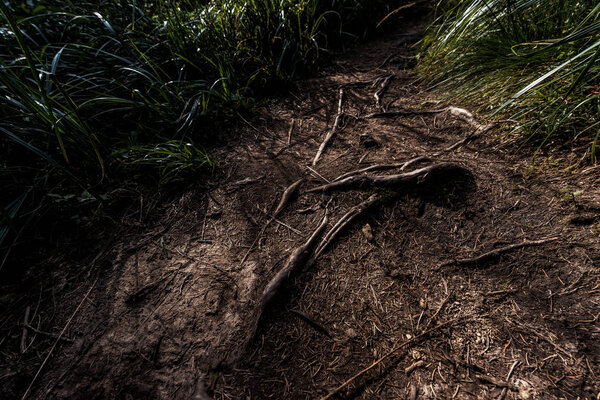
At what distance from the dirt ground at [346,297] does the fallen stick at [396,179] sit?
6 cm

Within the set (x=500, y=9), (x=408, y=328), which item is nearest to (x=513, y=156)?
(x=500, y=9)

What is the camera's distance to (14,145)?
207cm

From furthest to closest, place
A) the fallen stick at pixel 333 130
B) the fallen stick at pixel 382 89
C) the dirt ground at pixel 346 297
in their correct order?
the fallen stick at pixel 382 89, the fallen stick at pixel 333 130, the dirt ground at pixel 346 297

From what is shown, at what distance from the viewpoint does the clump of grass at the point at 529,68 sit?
1639mm

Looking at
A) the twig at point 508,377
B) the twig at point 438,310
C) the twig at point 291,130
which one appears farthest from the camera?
the twig at point 291,130

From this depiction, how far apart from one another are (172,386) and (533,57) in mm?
3267

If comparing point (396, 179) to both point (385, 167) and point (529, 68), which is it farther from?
point (529, 68)

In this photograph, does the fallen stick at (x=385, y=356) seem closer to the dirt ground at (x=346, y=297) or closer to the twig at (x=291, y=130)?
the dirt ground at (x=346, y=297)

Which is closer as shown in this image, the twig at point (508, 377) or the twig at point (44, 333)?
the twig at point (508, 377)

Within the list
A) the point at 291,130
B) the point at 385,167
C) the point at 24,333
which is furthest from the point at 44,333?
the point at 385,167

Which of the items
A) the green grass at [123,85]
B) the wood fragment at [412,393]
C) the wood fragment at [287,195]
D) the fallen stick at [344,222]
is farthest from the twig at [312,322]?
the green grass at [123,85]

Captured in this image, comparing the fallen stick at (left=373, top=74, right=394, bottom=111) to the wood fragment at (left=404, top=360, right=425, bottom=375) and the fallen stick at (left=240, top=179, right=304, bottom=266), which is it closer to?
the fallen stick at (left=240, top=179, right=304, bottom=266)

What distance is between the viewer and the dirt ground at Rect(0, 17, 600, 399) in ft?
4.01

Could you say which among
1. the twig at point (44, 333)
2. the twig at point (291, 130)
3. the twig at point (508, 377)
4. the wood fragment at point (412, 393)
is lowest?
the twig at point (508, 377)
